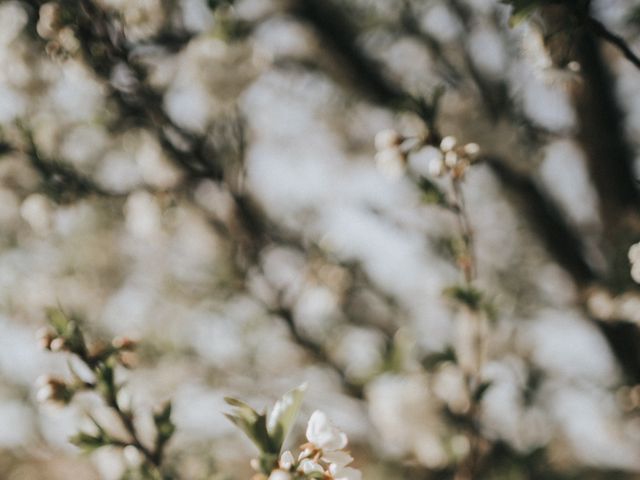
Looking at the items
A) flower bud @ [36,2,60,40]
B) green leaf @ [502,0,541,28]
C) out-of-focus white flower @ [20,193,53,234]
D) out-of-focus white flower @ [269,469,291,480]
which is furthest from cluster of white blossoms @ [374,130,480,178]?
out-of-focus white flower @ [20,193,53,234]

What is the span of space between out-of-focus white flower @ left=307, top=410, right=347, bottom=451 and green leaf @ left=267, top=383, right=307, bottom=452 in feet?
0.22

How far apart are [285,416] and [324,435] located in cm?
8

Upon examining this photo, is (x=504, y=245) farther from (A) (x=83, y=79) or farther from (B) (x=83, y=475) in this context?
(B) (x=83, y=475)

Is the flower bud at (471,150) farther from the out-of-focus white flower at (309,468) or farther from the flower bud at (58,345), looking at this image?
the flower bud at (58,345)

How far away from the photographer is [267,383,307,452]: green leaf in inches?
29.4

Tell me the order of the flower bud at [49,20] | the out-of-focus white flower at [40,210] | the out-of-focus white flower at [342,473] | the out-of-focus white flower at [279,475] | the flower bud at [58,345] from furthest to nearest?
the out-of-focus white flower at [40,210]
the flower bud at [49,20]
the flower bud at [58,345]
the out-of-focus white flower at [342,473]
the out-of-focus white flower at [279,475]

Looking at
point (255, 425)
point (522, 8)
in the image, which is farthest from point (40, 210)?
point (522, 8)

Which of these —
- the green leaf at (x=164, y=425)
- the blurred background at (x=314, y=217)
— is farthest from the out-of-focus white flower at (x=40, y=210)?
the green leaf at (x=164, y=425)

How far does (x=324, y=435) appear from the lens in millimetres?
798

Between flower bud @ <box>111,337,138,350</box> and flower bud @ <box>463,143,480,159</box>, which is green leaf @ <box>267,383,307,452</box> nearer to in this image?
flower bud @ <box>111,337,138,350</box>

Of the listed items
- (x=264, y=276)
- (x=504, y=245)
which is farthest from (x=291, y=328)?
(x=504, y=245)

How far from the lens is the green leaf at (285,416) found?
2.45 feet

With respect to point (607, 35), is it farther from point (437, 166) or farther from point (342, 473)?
point (342, 473)

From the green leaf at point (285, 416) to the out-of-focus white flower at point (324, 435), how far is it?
0.22 feet
